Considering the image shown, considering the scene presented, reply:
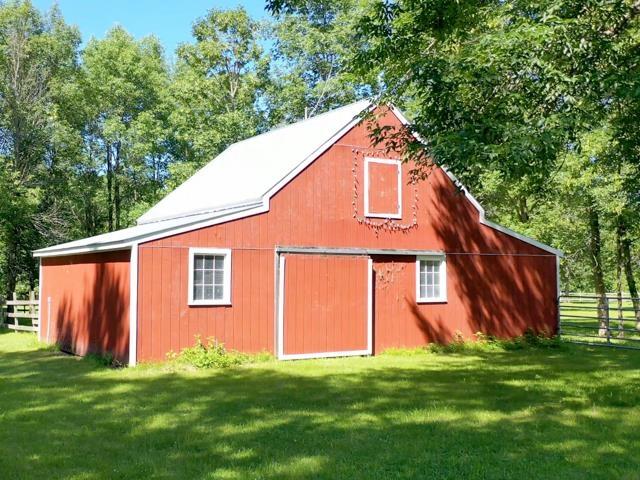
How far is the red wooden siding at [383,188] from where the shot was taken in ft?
52.4

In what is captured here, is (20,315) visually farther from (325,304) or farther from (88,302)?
(325,304)

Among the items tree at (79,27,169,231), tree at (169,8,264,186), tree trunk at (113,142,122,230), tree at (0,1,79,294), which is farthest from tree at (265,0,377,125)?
tree at (0,1,79,294)

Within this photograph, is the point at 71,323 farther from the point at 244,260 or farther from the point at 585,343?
the point at 585,343

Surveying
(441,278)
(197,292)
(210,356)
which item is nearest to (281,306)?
(197,292)

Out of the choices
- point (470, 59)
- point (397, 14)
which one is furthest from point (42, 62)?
point (470, 59)

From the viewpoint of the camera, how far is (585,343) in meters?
18.3

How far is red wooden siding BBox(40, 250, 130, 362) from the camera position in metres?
13.4

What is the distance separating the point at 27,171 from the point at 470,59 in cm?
2323

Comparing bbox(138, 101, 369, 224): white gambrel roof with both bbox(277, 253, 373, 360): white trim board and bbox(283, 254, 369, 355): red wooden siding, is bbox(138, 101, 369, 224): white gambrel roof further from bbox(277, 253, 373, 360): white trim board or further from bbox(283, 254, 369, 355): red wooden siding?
bbox(283, 254, 369, 355): red wooden siding

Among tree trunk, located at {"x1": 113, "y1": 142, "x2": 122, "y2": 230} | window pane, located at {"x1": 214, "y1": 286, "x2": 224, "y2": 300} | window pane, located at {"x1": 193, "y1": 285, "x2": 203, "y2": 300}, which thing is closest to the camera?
Answer: window pane, located at {"x1": 193, "y1": 285, "x2": 203, "y2": 300}

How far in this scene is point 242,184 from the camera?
16984 mm

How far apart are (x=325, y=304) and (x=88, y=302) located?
18.5ft

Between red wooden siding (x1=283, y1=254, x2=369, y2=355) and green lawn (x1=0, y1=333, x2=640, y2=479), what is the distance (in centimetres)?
131

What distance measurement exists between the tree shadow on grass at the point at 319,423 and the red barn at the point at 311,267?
1.58 meters
